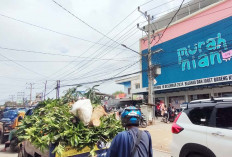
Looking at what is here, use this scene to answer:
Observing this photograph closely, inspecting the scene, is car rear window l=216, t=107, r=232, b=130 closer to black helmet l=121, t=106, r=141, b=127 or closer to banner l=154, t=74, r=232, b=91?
black helmet l=121, t=106, r=141, b=127

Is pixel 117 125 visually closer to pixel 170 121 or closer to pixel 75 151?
pixel 75 151

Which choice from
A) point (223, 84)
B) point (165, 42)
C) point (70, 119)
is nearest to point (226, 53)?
point (223, 84)

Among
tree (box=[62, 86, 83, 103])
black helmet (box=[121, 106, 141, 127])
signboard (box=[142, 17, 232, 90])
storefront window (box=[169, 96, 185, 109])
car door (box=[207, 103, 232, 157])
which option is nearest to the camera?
black helmet (box=[121, 106, 141, 127])

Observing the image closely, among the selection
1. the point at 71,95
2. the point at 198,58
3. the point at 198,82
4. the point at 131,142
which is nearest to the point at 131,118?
the point at 131,142

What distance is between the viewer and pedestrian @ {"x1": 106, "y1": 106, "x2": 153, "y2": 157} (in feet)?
7.71

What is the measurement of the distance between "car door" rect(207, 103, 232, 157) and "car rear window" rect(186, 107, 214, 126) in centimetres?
14

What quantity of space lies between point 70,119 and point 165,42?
75.7 ft

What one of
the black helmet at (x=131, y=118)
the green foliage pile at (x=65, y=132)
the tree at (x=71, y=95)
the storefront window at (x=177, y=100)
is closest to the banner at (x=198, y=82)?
the storefront window at (x=177, y=100)

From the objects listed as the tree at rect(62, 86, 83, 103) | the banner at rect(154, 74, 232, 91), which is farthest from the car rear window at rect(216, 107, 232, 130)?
the banner at rect(154, 74, 232, 91)

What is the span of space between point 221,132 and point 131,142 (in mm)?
2606

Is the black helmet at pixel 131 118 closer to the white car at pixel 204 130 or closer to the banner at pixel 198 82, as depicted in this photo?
the white car at pixel 204 130

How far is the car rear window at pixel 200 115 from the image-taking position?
452 cm

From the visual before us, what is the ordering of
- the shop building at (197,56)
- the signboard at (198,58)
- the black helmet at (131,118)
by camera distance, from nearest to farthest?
1. the black helmet at (131,118)
2. the signboard at (198,58)
3. the shop building at (197,56)

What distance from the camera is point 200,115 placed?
4.71m
